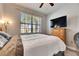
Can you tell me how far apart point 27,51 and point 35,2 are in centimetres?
71

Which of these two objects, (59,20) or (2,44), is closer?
(2,44)

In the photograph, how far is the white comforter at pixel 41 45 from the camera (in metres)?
1.40

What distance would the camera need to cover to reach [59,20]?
1531 mm

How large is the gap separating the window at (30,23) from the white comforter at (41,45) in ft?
0.30

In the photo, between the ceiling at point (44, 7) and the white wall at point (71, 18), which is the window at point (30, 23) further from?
the white wall at point (71, 18)

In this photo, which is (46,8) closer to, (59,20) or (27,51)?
(59,20)

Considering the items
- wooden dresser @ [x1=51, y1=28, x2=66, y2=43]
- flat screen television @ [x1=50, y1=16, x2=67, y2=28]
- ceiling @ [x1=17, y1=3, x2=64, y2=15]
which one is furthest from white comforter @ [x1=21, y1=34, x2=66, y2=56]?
ceiling @ [x1=17, y1=3, x2=64, y2=15]

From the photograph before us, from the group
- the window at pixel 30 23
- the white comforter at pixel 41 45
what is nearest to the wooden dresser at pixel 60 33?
the white comforter at pixel 41 45

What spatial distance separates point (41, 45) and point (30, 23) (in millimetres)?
374

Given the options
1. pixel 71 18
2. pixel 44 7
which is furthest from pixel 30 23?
pixel 71 18

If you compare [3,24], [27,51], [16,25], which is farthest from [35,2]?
[27,51]

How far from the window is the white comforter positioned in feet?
0.30

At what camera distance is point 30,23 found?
5.07 feet

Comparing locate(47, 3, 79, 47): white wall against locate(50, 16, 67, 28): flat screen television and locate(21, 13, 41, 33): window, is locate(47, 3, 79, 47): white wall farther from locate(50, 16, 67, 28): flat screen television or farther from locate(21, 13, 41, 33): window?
locate(21, 13, 41, 33): window
